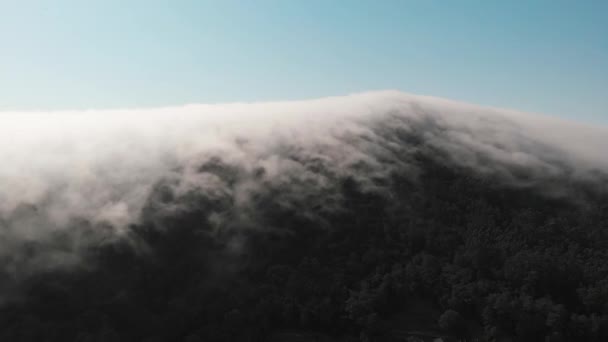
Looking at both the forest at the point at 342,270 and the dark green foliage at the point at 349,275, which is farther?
the forest at the point at 342,270

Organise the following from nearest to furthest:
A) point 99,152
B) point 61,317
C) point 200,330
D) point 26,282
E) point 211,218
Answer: point 200,330
point 61,317
point 26,282
point 211,218
point 99,152

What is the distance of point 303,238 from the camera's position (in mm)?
97188

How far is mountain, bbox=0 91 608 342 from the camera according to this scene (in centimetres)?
7456

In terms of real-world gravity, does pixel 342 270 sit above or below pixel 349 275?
above

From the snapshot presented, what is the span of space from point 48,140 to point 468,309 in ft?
448

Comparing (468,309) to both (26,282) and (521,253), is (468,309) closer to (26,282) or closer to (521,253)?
(521,253)

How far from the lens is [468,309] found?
77.4 meters

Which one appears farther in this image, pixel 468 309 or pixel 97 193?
pixel 97 193

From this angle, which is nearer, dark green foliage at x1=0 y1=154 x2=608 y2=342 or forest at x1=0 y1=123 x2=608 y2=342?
dark green foliage at x1=0 y1=154 x2=608 y2=342

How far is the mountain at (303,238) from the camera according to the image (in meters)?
74.6

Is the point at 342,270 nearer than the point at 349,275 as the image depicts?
No

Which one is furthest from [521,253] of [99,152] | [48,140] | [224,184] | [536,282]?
[48,140]

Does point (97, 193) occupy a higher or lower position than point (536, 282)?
higher

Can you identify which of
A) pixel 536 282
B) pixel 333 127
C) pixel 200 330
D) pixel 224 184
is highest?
pixel 333 127
